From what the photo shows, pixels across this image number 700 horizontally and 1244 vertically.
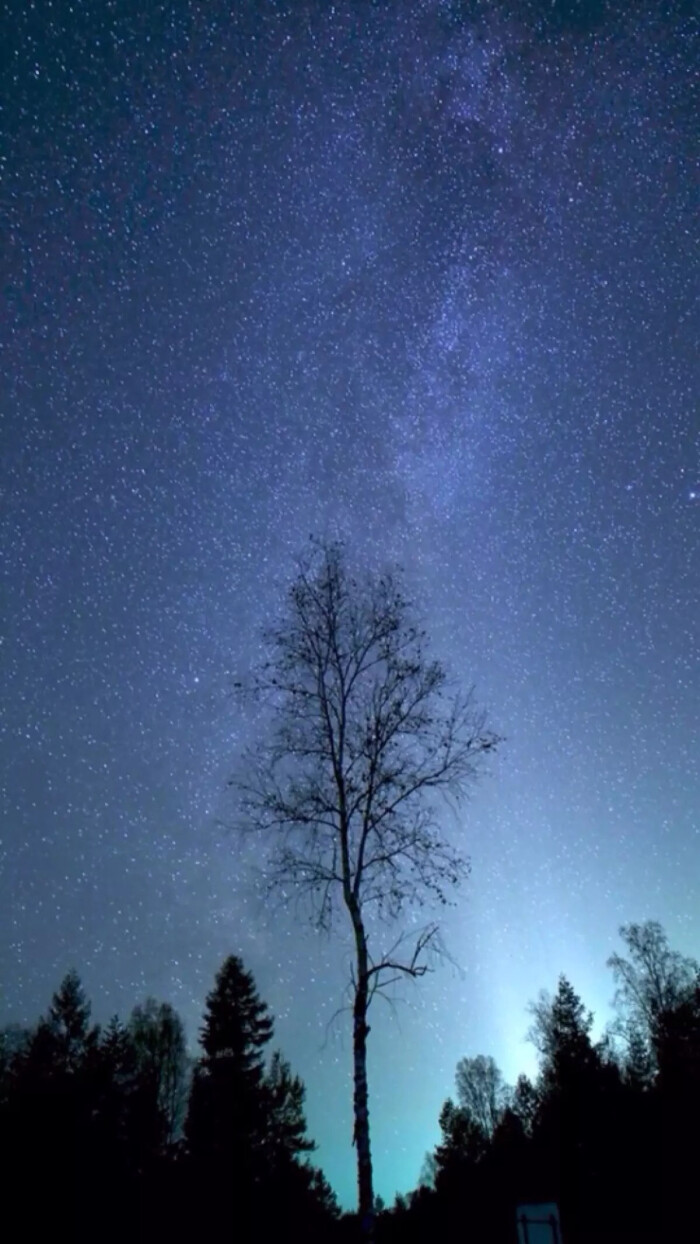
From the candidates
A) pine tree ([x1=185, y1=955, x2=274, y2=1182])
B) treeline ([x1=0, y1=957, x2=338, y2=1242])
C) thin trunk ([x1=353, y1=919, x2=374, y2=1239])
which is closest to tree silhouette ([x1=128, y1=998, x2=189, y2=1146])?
treeline ([x1=0, y1=957, x2=338, y2=1242])

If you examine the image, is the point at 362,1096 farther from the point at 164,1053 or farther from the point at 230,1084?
the point at 164,1053

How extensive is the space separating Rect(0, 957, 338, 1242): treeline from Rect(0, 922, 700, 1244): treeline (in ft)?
0.19

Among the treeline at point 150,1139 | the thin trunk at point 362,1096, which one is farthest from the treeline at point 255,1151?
the thin trunk at point 362,1096

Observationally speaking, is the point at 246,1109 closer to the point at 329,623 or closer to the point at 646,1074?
the point at 646,1074

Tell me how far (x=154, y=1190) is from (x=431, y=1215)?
1289 centimetres

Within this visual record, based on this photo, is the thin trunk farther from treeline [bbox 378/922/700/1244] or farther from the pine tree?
the pine tree

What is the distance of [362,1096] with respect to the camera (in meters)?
12.5

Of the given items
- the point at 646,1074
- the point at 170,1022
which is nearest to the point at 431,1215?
the point at 646,1074

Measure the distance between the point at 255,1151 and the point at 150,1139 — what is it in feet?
17.1

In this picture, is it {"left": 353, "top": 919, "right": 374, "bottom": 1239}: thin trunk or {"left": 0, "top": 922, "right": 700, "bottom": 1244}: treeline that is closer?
{"left": 353, "top": 919, "right": 374, "bottom": 1239}: thin trunk

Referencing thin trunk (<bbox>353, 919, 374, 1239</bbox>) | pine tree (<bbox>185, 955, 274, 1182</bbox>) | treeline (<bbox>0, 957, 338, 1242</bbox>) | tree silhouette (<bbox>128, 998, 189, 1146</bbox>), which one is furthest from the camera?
tree silhouette (<bbox>128, 998, 189, 1146</bbox>)

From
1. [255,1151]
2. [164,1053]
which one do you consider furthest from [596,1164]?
[164,1053]

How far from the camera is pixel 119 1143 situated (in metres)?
22.0

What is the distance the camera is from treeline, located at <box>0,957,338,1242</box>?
1883cm
